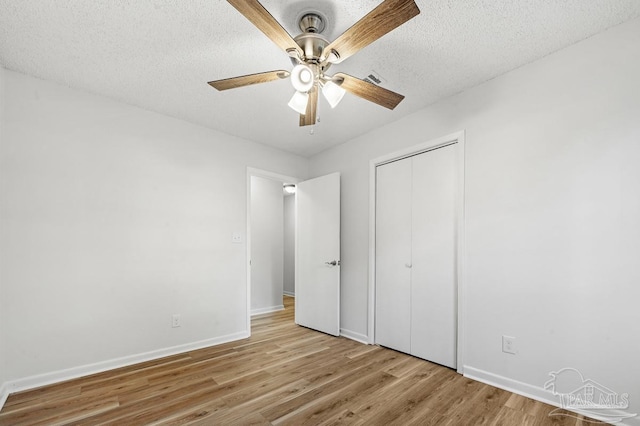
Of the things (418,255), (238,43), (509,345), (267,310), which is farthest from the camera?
(267,310)

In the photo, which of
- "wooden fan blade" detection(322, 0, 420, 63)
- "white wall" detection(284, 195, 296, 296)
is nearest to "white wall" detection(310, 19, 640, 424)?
"wooden fan blade" detection(322, 0, 420, 63)

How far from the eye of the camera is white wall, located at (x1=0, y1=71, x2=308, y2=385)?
2.31 m

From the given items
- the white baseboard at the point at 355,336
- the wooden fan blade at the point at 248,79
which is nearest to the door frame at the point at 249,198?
the white baseboard at the point at 355,336

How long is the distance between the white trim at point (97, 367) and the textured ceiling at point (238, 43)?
244cm

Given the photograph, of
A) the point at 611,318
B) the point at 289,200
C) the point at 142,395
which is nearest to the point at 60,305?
the point at 142,395

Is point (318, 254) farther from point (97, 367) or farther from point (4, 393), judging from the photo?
point (4, 393)

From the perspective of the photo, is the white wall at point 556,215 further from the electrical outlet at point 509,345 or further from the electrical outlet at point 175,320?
the electrical outlet at point 175,320

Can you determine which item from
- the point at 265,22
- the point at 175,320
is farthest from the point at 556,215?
the point at 175,320

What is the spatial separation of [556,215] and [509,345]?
1055 mm

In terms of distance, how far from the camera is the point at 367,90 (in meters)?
1.85

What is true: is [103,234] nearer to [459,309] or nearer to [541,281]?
[459,309]

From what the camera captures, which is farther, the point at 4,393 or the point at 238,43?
the point at 4,393

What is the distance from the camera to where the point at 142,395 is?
220cm

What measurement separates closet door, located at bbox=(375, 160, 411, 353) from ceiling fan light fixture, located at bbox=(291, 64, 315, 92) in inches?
69.4
